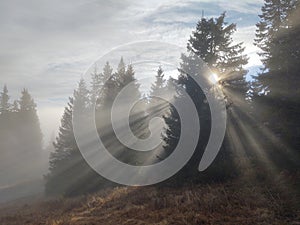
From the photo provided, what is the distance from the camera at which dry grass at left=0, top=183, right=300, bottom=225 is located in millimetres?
11463

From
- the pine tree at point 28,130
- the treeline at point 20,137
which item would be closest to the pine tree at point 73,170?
the treeline at point 20,137

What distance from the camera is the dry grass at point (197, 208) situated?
11463mm

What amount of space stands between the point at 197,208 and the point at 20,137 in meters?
71.3

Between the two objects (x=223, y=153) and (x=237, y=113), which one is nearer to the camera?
(x=223, y=153)

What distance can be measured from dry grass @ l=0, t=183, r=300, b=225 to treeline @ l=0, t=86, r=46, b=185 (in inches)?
2122

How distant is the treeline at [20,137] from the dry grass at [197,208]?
177 feet

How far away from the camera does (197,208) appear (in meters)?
13.2

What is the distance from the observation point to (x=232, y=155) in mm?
19391

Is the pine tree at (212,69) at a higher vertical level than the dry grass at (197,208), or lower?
higher

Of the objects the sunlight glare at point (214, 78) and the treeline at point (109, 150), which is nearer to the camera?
the sunlight glare at point (214, 78)

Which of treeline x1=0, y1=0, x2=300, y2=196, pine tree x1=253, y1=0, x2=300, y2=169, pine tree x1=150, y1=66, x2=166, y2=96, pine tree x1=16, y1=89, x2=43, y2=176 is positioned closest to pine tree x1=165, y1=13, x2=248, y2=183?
treeline x1=0, y1=0, x2=300, y2=196

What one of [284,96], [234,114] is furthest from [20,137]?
[284,96]

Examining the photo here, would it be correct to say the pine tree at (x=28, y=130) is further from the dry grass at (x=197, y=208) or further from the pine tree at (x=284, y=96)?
the pine tree at (x=284, y=96)

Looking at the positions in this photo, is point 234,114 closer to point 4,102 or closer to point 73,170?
point 73,170
